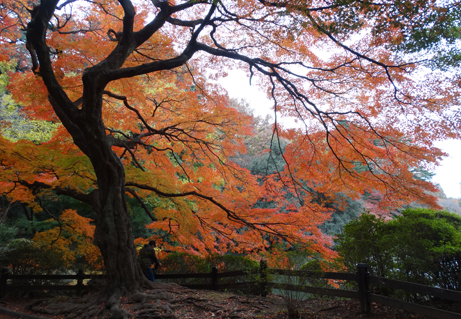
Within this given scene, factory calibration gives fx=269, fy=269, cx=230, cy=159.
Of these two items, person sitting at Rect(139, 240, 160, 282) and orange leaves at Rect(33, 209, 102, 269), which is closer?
person sitting at Rect(139, 240, 160, 282)

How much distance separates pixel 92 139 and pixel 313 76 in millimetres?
4323

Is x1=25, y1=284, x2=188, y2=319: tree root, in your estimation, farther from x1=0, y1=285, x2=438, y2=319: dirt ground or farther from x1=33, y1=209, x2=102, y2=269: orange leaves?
x1=33, y1=209, x2=102, y2=269: orange leaves

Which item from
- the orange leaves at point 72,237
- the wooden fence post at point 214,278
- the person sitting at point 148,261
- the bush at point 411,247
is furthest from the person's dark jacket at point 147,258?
the bush at point 411,247

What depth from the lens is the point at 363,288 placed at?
3.91 m

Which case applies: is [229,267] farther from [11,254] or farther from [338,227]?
[338,227]

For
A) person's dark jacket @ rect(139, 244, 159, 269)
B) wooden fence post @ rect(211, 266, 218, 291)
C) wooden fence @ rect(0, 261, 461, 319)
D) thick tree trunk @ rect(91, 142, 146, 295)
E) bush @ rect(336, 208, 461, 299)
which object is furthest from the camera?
wooden fence post @ rect(211, 266, 218, 291)

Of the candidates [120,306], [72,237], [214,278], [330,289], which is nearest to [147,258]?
[214,278]

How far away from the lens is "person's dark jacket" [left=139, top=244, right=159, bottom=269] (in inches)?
242

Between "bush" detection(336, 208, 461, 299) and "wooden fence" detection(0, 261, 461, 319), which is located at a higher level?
"bush" detection(336, 208, 461, 299)

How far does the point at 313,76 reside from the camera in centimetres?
511

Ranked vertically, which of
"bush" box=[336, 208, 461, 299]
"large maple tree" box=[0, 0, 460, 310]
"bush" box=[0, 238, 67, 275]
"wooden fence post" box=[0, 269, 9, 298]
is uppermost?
"large maple tree" box=[0, 0, 460, 310]

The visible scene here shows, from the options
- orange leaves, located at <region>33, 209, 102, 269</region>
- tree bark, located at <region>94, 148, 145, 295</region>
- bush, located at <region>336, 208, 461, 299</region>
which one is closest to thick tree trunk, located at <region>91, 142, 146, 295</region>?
tree bark, located at <region>94, 148, 145, 295</region>

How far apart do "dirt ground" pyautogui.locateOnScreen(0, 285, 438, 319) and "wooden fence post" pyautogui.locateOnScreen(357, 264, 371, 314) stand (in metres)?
0.11

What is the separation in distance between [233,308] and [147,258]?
8.46ft
